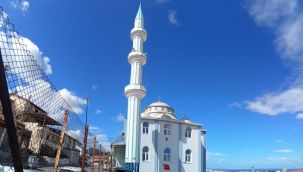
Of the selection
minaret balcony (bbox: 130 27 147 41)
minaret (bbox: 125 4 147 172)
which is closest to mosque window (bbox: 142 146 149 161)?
minaret (bbox: 125 4 147 172)

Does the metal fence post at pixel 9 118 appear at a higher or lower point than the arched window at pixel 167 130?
lower

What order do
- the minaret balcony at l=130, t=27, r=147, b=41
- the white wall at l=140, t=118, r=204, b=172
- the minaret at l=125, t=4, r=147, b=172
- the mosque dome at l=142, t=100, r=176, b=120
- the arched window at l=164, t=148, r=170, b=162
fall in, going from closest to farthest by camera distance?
the minaret at l=125, t=4, r=147, b=172 < the white wall at l=140, t=118, r=204, b=172 < the minaret balcony at l=130, t=27, r=147, b=41 < the arched window at l=164, t=148, r=170, b=162 < the mosque dome at l=142, t=100, r=176, b=120

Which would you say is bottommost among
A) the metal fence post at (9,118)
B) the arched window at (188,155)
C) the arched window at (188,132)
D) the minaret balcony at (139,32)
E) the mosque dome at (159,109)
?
the arched window at (188,155)

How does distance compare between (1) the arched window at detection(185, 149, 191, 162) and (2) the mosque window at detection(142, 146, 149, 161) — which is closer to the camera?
(2) the mosque window at detection(142, 146, 149, 161)

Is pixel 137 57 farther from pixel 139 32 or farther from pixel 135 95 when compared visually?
pixel 135 95

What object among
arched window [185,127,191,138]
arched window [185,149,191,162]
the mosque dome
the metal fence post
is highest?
the mosque dome

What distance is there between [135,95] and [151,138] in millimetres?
6047

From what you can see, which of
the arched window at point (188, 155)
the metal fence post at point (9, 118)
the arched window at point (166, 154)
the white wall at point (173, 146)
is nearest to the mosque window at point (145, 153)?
the white wall at point (173, 146)

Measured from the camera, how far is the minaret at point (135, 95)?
34312 millimetres

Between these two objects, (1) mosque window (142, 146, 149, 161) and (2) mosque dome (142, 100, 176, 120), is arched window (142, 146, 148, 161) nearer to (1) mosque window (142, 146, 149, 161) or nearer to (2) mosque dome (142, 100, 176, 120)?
(1) mosque window (142, 146, 149, 161)

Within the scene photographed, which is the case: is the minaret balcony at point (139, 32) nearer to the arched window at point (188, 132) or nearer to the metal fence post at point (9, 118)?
the arched window at point (188, 132)

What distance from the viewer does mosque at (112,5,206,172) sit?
34.7 meters

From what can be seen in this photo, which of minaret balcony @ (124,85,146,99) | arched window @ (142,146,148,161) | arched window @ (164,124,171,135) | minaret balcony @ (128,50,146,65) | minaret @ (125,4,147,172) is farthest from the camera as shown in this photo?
arched window @ (164,124,171,135)

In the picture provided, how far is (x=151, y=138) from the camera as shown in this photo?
38.0 m
